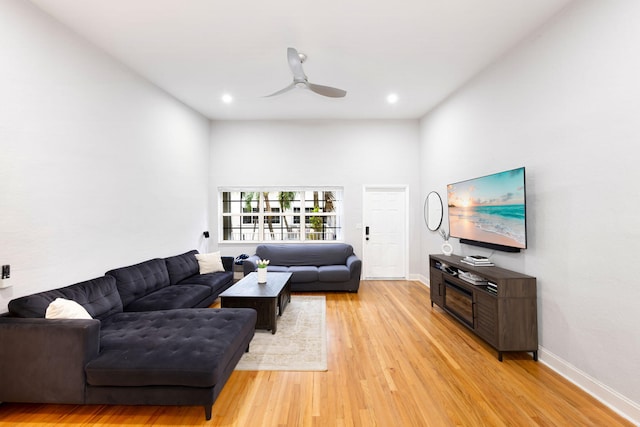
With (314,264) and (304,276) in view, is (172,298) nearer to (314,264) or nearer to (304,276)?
(304,276)

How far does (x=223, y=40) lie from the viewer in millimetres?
3164

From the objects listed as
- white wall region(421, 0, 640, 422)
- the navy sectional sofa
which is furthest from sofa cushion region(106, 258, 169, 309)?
white wall region(421, 0, 640, 422)

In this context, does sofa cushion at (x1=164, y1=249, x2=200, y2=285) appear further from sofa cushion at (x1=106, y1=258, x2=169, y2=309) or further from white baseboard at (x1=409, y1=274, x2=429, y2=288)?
white baseboard at (x1=409, y1=274, x2=429, y2=288)

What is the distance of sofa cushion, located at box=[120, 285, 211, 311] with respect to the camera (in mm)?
3215

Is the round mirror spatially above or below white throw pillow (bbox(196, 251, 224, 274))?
above

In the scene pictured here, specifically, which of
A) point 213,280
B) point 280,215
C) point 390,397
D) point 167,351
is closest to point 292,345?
point 390,397

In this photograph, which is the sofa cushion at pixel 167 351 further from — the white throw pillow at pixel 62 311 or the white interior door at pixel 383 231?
the white interior door at pixel 383 231

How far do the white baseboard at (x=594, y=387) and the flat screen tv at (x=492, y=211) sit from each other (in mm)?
1037

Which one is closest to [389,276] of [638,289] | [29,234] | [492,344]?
[492,344]

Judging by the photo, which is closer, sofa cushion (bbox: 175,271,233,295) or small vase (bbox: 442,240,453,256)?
sofa cushion (bbox: 175,271,233,295)

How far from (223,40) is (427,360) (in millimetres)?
3908

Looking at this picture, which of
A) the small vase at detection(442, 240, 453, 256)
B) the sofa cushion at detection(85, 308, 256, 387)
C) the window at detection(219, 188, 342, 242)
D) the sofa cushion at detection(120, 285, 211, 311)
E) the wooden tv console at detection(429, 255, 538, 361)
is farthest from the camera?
the window at detection(219, 188, 342, 242)

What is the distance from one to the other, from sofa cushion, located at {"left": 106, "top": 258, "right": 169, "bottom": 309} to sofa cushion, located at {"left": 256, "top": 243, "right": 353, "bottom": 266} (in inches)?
79.7

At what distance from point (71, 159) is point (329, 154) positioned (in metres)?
4.22
